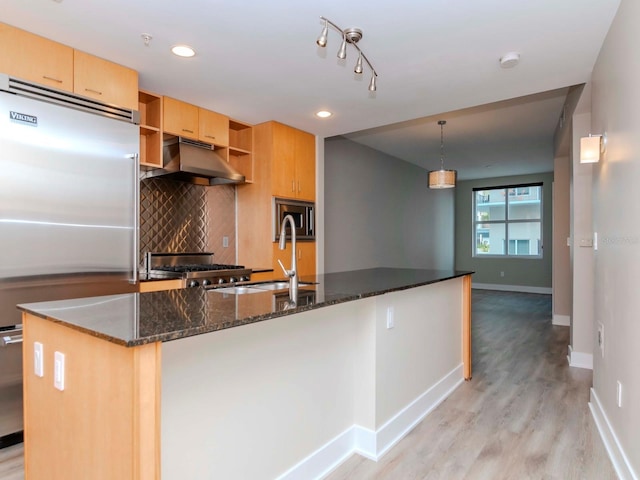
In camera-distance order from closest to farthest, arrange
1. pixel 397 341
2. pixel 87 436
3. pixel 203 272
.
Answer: pixel 87 436 → pixel 397 341 → pixel 203 272

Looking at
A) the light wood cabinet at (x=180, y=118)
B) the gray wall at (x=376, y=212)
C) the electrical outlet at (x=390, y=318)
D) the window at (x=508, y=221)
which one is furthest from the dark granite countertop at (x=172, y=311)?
the window at (x=508, y=221)

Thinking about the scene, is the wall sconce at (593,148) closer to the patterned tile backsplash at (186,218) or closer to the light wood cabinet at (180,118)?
the light wood cabinet at (180,118)

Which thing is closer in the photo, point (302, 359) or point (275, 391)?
point (275, 391)

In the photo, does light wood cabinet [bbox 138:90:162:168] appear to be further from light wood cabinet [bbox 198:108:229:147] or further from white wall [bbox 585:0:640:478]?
white wall [bbox 585:0:640:478]

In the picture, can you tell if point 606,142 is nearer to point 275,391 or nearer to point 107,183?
point 275,391

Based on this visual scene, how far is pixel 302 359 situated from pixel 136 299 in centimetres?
83

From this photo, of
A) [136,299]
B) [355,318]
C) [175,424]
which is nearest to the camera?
[175,424]

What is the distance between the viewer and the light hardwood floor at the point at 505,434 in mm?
2061

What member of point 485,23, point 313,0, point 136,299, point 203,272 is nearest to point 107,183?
point 203,272

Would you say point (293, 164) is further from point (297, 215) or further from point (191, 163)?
point (191, 163)

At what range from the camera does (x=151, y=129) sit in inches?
130

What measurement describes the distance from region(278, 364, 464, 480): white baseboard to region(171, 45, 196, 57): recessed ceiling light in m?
2.60

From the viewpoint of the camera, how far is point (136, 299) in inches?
67.6

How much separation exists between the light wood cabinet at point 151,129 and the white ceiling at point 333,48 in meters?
0.18
